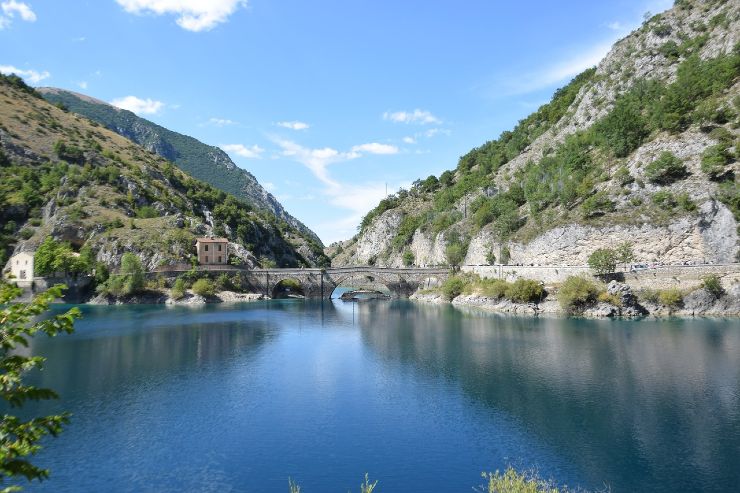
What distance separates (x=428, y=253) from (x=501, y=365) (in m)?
98.0

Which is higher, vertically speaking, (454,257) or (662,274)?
(454,257)

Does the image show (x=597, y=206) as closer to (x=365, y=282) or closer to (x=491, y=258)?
(x=491, y=258)

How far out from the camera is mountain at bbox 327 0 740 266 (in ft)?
260

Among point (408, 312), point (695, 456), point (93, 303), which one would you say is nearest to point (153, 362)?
point (695, 456)

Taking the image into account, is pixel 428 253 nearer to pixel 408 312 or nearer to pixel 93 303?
pixel 408 312

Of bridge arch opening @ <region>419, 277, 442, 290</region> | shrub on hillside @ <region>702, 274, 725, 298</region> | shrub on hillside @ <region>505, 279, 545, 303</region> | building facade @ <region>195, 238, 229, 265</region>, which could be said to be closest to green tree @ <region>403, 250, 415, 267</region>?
bridge arch opening @ <region>419, 277, 442, 290</region>

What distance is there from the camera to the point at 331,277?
4798 inches

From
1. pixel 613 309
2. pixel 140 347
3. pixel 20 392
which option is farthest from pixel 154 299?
pixel 20 392

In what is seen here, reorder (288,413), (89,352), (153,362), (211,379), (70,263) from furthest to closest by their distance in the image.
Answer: (70,263), (89,352), (153,362), (211,379), (288,413)

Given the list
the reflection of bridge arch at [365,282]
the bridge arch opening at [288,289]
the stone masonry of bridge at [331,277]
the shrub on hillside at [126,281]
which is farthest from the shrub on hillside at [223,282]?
the reflection of bridge arch at [365,282]

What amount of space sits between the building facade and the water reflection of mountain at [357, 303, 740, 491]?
6294cm

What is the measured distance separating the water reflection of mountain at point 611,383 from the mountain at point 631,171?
2139 centimetres

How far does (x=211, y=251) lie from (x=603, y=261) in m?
87.1

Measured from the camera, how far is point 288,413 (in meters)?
33.4
